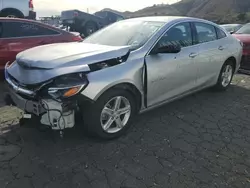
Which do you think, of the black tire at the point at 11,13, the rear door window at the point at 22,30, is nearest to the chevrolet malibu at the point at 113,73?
the rear door window at the point at 22,30

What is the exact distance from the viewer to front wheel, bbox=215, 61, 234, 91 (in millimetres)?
5703

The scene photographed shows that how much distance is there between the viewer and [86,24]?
15.3 metres

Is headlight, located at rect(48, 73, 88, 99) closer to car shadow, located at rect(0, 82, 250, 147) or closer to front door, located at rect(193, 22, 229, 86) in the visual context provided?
car shadow, located at rect(0, 82, 250, 147)

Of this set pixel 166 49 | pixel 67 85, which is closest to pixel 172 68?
pixel 166 49

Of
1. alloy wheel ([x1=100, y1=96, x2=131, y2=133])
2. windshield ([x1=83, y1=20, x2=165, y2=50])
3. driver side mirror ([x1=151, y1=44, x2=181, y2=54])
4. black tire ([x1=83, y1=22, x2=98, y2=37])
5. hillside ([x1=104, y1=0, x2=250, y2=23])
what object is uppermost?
hillside ([x1=104, y1=0, x2=250, y2=23])

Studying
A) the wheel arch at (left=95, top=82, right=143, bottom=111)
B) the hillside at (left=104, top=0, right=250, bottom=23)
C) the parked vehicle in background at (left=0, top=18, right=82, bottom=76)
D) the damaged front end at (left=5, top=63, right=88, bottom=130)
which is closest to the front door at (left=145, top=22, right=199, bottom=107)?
the wheel arch at (left=95, top=82, right=143, bottom=111)

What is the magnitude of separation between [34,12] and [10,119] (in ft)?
29.9

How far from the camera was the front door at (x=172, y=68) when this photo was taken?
4023mm

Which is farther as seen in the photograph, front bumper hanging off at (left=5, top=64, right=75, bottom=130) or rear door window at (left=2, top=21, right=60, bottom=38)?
rear door window at (left=2, top=21, right=60, bottom=38)

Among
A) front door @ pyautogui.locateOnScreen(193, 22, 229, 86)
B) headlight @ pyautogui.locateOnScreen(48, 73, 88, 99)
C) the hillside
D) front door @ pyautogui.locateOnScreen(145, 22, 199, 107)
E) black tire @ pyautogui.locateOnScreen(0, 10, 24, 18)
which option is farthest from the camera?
the hillside

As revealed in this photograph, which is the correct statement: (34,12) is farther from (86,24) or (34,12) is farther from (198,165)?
(198,165)

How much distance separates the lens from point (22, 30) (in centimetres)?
646

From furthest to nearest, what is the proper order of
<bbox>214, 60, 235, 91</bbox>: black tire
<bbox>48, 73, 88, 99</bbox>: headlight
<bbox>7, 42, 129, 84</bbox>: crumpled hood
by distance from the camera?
<bbox>214, 60, 235, 91</bbox>: black tire < <bbox>7, 42, 129, 84</bbox>: crumpled hood < <bbox>48, 73, 88, 99</bbox>: headlight

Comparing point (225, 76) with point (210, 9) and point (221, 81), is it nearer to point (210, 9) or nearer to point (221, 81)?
point (221, 81)
